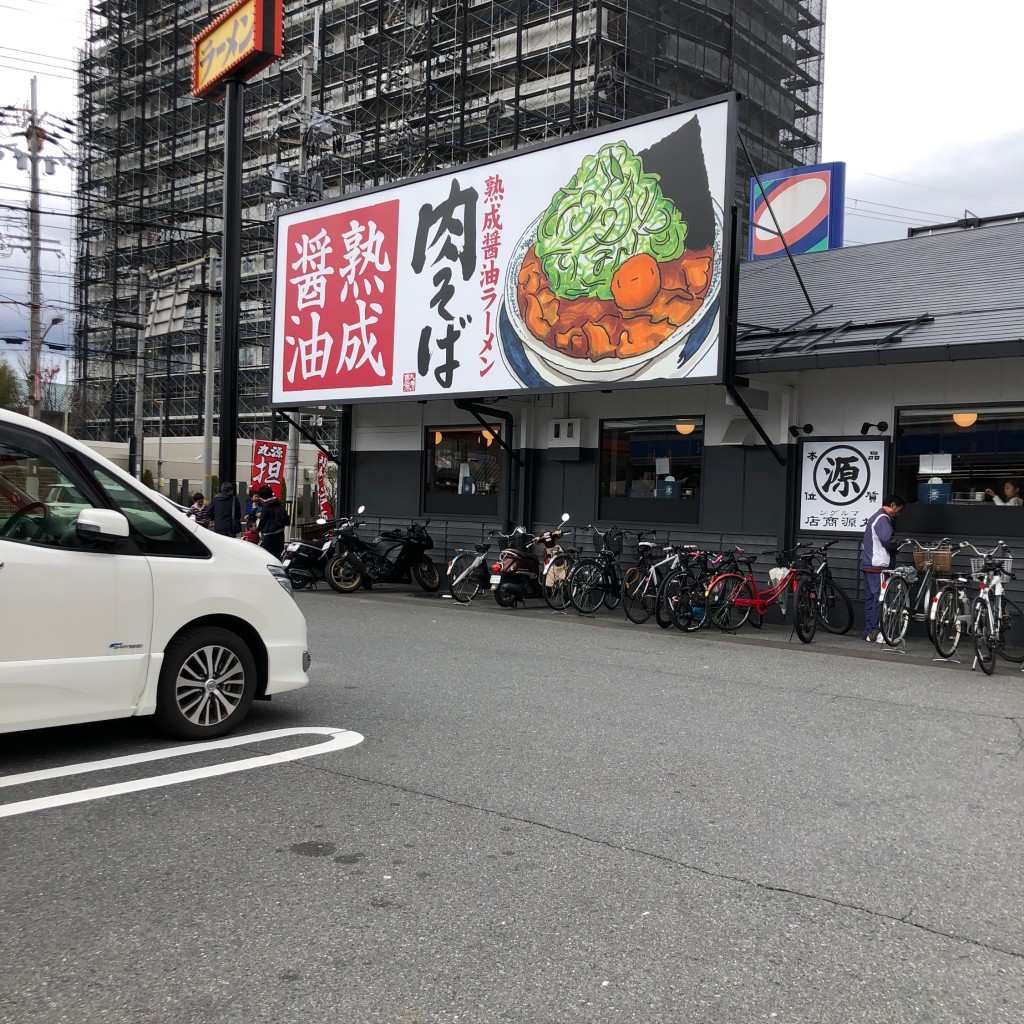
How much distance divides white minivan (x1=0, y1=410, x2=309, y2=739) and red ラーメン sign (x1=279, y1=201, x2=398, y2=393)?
11530mm

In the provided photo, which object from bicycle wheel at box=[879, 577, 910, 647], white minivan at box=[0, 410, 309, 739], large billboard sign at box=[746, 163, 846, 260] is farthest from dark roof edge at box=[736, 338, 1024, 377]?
white minivan at box=[0, 410, 309, 739]

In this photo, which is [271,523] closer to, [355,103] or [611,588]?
[611,588]

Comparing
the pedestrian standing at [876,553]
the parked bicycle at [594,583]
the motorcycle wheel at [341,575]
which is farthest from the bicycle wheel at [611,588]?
the motorcycle wheel at [341,575]

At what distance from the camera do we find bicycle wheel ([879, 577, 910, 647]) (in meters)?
11.4

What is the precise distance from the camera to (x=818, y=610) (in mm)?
12430

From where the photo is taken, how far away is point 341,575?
55.0 ft

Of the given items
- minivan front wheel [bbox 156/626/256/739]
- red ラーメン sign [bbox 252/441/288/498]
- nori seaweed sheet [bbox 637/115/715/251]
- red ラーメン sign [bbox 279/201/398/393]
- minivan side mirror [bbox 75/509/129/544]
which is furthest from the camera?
red ラーメン sign [bbox 252/441/288/498]

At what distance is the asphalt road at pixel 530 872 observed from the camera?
3123mm

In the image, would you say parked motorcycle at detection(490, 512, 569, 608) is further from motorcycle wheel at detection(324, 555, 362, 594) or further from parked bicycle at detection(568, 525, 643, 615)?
motorcycle wheel at detection(324, 555, 362, 594)

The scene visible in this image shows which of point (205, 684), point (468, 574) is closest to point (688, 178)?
point (468, 574)

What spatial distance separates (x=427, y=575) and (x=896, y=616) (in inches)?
329

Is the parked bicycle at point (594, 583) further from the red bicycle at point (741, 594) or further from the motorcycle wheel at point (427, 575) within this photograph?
the motorcycle wheel at point (427, 575)

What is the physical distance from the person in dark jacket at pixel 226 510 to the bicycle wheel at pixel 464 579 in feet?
13.4

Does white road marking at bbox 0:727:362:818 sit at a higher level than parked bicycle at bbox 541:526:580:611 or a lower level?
lower
